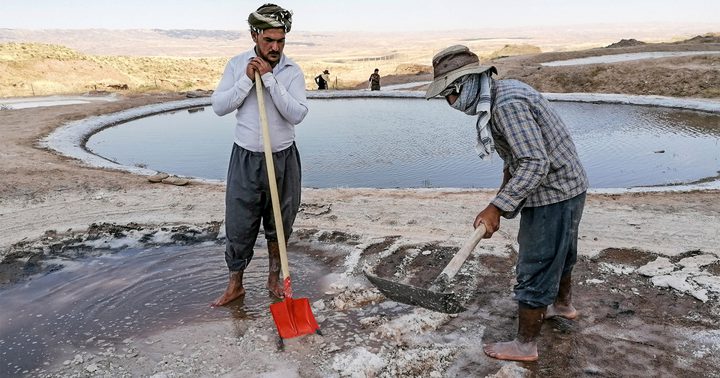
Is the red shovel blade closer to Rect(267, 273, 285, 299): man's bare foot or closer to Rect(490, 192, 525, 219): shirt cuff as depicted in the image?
Rect(267, 273, 285, 299): man's bare foot

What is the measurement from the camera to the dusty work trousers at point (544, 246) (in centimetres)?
249

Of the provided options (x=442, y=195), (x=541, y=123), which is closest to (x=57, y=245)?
(x=442, y=195)

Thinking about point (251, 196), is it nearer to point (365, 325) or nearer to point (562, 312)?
point (365, 325)

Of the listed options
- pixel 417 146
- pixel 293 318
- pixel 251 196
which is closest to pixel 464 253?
pixel 293 318

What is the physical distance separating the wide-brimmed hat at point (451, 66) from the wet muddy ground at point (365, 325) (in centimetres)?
124

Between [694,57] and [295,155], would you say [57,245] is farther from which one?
[694,57]

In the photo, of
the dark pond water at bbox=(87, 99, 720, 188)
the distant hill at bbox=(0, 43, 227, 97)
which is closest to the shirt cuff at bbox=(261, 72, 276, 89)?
the dark pond water at bbox=(87, 99, 720, 188)

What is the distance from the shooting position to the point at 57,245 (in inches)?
170

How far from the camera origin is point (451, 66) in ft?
7.73

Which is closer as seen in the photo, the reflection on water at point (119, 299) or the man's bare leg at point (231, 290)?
the reflection on water at point (119, 299)

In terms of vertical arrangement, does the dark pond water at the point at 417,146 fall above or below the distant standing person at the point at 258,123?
below

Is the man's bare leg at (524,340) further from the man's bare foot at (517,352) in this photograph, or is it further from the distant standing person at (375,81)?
the distant standing person at (375,81)

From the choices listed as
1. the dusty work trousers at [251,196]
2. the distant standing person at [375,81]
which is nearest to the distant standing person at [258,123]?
the dusty work trousers at [251,196]

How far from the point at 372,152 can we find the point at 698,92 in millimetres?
8940
